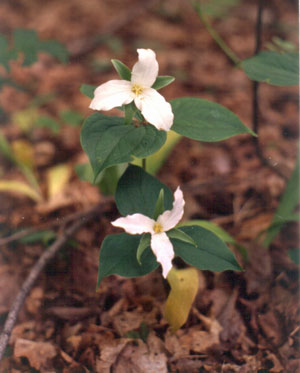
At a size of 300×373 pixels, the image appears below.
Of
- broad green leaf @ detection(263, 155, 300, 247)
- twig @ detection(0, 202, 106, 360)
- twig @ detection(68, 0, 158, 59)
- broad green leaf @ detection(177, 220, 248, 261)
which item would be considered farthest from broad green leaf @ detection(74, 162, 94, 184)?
twig @ detection(68, 0, 158, 59)

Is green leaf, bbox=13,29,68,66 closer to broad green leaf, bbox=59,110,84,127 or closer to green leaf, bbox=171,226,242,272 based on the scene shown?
broad green leaf, bbox=59,110,84,127

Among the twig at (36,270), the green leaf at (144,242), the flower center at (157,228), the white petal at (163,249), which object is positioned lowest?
the twig at (36,270)

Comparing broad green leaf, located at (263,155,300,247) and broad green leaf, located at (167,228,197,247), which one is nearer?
broad green leaf, located at (167,228,197,247)

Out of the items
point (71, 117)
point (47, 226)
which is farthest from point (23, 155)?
point (47, 226)

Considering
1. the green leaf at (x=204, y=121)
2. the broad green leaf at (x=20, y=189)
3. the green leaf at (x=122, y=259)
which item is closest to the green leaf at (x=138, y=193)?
the green leaf at (x=122, y=259)

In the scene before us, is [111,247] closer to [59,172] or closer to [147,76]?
[147,76]

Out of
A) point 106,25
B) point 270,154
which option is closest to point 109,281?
point 270,154

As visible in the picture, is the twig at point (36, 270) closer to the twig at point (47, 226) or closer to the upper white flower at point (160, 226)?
the twig at point (47, 226)
